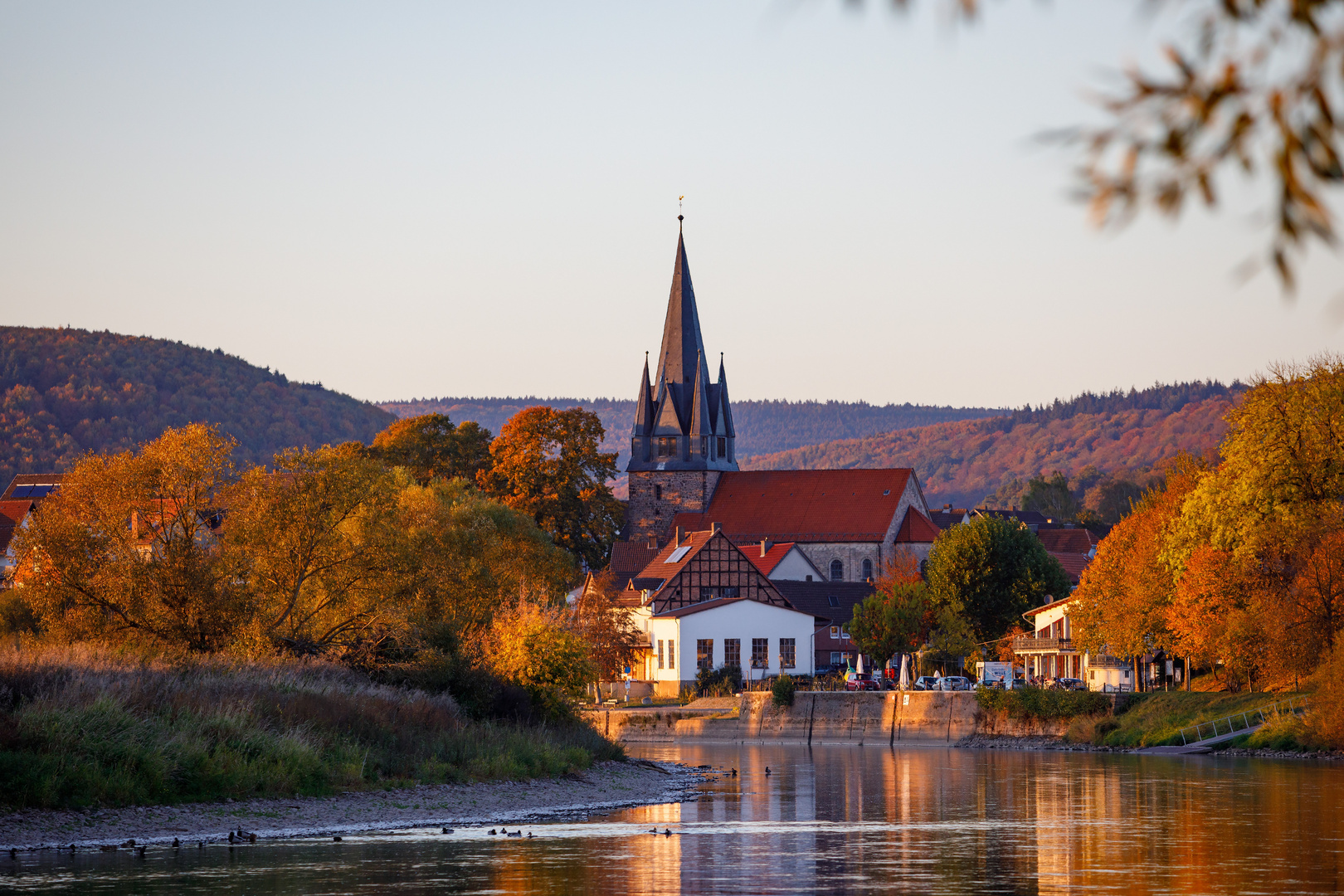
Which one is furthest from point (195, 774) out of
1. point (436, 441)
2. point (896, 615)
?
point (436, 441)

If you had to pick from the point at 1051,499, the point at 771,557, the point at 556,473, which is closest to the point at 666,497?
the point at 771,557

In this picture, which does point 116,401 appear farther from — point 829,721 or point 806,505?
point 829,721

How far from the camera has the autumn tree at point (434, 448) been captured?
9700cm

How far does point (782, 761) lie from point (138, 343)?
15503 centimetres

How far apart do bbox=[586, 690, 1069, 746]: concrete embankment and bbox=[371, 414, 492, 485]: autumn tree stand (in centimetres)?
2699

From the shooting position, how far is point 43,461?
155m

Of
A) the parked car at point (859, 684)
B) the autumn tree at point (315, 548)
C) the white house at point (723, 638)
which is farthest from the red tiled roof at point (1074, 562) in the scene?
the autumn tree at point (315, 548)

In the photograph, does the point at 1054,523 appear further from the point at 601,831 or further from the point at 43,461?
the point at 601,831

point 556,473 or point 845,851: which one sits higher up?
point 556,473

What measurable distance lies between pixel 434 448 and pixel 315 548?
5522cm

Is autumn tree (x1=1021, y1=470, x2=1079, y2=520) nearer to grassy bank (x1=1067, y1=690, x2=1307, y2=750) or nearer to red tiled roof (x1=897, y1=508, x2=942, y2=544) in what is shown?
red tiled roof (x1=897, y1=508, x2=942, y2=544)

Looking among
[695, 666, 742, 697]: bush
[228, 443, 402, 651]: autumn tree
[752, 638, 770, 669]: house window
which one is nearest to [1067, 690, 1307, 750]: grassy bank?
[695, 666, 742, 697]: bush

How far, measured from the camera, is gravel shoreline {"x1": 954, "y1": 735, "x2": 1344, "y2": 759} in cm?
5184

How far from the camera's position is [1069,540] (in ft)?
434
